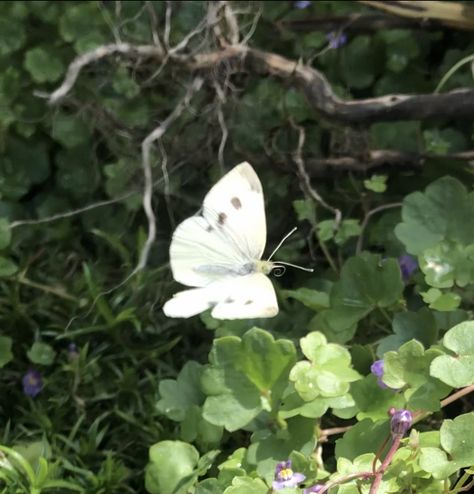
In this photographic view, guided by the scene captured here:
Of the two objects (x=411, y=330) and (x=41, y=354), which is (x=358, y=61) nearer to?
(x=411, y=330)

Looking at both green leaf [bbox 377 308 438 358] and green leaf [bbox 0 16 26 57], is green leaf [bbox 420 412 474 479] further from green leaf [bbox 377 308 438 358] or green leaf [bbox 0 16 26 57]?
green leaf [bbox 0 16 26 57]

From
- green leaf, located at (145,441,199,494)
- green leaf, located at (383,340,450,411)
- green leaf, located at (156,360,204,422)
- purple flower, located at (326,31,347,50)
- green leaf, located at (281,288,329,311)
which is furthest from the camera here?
purple flower, located at (326,31,347,50)

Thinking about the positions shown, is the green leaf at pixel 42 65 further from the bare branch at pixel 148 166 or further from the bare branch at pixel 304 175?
the bare branch at pixel 304 175

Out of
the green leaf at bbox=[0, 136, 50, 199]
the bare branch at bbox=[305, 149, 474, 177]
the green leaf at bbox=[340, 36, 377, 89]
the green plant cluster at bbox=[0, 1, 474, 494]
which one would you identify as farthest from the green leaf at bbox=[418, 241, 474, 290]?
the green leaf at bbox=[0, 136, 50, 199]

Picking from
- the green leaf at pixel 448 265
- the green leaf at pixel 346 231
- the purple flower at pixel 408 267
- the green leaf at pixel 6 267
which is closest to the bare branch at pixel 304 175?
the green leaf at pixel 346 231

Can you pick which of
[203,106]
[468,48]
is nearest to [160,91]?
[203,106]
